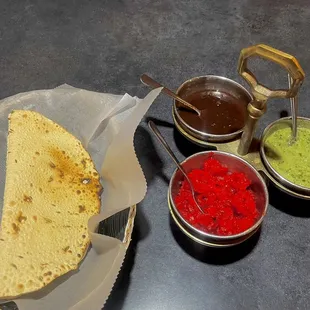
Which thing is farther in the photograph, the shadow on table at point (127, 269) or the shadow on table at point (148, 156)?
the shadow on table at point (148, 156)

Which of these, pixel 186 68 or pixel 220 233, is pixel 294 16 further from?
pixel 220 233

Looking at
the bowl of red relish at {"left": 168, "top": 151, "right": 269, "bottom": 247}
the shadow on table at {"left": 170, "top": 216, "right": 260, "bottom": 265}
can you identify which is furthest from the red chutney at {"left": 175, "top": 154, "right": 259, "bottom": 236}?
the shadow on table at {"left": 170, "top": 216, "right": 260, "bottom": 265}

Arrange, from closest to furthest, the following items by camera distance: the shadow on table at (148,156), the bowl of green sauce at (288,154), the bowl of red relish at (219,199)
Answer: the bowl of red relish at (219,199) → the bowl of green sauce at (288,154) → the shadow on table at (148,156)

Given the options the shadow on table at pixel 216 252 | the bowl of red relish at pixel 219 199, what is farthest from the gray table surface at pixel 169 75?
the bowl of red relish at pixel 219 199

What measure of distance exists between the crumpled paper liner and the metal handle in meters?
0.23

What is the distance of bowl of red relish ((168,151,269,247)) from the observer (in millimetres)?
1185

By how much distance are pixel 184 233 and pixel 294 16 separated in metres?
1.05

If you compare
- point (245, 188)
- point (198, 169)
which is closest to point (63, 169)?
point (198, 169)

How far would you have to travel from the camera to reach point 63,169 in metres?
1.32

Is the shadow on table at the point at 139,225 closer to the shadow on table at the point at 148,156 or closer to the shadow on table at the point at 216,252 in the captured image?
the shadow on table at the point at 148,156

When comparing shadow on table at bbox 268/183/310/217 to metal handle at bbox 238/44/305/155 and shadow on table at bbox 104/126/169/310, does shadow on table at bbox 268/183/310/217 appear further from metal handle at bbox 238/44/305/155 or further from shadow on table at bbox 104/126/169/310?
shadow on table at bbox 104/126/169/310

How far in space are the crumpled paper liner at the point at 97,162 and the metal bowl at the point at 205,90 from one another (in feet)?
0.49

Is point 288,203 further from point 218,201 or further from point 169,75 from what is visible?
point 169,75

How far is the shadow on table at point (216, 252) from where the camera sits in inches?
50.0
